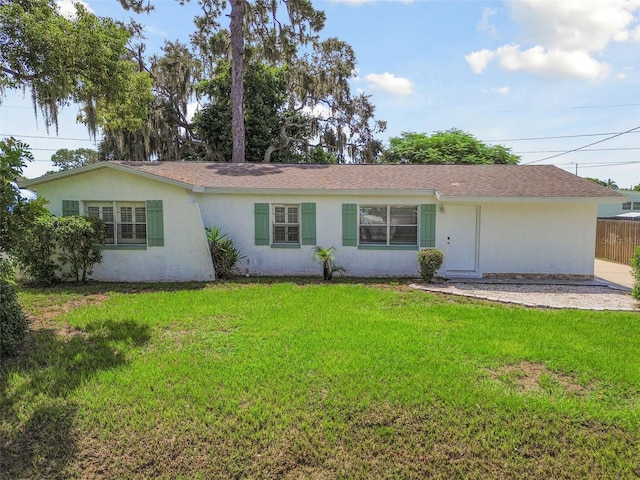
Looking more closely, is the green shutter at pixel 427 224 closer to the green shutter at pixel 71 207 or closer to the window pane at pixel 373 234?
the window pane at pixel 373 234

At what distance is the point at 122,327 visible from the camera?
6121mm

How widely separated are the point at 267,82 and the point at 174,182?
13.4m

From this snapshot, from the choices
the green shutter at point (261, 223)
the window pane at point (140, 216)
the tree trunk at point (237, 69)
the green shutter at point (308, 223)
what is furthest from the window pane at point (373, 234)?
the tree trunk at point (237, 69)

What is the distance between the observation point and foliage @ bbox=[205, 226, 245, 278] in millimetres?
10047

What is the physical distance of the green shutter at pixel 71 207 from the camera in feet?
32.9

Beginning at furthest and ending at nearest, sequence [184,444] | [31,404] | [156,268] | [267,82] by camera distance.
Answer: [267,82] → [156,268] → [31,404] → [184,444]

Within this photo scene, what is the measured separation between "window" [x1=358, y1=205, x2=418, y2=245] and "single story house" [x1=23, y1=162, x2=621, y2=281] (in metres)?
0.03

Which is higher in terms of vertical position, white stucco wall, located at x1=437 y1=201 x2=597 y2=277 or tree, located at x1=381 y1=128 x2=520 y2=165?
tree, located at x1=381 y1=128 x2=520 y2=165

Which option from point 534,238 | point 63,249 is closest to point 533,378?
point 534,238

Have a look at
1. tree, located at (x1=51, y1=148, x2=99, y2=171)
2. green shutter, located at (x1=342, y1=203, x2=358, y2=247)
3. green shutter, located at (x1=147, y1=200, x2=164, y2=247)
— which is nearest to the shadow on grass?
green shutter, located at (x1=147, y1=200, x2=164, y2=247)

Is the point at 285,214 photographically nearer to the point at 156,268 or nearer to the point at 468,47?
the point at 156,268

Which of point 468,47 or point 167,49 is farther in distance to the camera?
point 167,49

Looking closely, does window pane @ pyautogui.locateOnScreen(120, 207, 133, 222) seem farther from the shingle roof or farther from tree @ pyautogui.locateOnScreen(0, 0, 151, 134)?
tree @ pyautogui.locateOnScreen(0, 0, 151, 134)

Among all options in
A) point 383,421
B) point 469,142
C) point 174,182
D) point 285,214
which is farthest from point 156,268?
point 469,142
